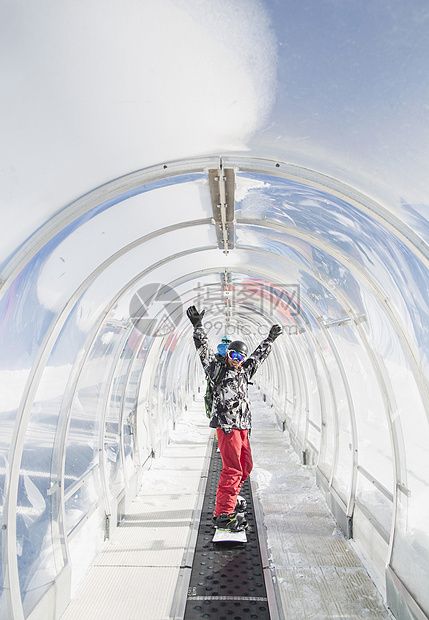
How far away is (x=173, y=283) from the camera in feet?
20.5

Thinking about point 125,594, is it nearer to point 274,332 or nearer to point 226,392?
point 226,392

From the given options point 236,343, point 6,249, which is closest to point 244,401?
point 236,343

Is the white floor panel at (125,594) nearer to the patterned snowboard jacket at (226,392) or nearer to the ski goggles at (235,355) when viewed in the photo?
the patterned snowboard jacket at (226,392)

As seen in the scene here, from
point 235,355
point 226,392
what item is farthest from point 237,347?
point 226,392

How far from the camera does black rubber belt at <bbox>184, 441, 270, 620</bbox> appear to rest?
3.40 m

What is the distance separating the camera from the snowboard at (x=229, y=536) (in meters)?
4.57

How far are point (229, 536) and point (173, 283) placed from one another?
3.34m

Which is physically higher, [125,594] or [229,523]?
[229,523]

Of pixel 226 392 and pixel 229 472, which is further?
pixel 226 392

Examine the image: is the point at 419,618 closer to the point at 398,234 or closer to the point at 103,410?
the point at 398,234

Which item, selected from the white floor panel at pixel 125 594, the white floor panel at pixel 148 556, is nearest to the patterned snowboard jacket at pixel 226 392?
the white floor panel at pixel 148 556

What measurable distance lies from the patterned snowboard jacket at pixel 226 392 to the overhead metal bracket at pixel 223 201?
1134 mm

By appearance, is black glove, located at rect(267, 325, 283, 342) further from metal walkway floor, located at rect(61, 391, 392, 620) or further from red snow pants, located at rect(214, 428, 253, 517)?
metal walkway floor, located at rect(61, 391, 392, 620)

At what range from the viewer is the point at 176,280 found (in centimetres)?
627
